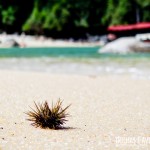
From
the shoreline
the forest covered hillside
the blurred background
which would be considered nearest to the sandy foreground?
the shoreline

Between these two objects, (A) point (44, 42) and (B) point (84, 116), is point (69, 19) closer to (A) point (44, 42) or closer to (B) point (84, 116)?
(A) point (44, 42)

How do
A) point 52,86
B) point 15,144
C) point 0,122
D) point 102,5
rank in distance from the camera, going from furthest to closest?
1. point 102,5
2. point 52,86
3. point 0,122
4. point 15,144

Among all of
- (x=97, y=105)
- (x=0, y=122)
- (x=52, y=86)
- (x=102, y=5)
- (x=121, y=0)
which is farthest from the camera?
(x=102, y=5)

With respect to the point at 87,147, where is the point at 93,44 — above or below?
below

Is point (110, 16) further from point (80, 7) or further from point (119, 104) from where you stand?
point (119, 104)

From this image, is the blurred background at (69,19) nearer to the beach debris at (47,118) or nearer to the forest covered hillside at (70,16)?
the forest covered hillside at (70,16)

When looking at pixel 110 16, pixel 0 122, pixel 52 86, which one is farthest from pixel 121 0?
pixel 0 122

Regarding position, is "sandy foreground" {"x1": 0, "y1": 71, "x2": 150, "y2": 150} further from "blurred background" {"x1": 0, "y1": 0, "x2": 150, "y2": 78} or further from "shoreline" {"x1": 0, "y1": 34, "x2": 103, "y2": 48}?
"blurred background" {"x1": 0, "y1": 0, "x2": 150, "y2": 78}

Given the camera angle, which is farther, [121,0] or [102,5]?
[102,5]
